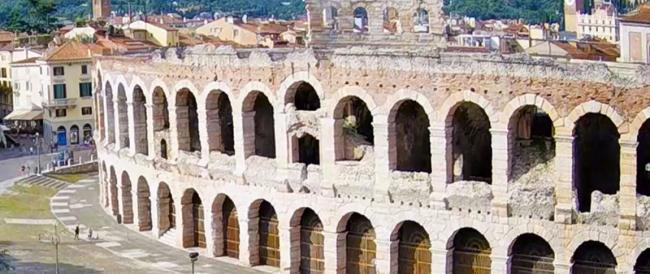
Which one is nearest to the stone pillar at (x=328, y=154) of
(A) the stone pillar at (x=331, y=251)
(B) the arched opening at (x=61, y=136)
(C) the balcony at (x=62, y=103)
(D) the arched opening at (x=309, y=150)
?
(A) the stone pillar at (x=331, y=251)

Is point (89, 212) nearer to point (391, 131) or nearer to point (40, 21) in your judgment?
point (391, 131)

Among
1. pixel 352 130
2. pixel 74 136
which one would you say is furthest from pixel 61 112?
pixel 352 130

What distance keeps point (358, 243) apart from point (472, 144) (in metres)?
7.35

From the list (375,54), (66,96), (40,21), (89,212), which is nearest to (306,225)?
(375,54)

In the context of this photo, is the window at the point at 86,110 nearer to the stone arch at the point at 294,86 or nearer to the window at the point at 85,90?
the window at the point at 85,90

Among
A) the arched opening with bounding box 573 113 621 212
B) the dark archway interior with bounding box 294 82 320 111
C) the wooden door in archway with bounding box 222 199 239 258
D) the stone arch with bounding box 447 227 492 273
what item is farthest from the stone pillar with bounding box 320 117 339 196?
the arched opening with bounding box 573 113 621 212

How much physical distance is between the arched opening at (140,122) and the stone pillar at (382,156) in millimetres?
21269

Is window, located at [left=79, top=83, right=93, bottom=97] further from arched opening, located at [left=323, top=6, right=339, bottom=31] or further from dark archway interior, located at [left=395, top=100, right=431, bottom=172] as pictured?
dark archway interior, located at [left=395, top=100, right=431, bottom=172]

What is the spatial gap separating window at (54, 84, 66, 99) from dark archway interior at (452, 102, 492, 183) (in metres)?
63.1

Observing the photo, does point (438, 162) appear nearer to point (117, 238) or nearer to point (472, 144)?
point (472, 144)

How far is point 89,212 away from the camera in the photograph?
77.2 m

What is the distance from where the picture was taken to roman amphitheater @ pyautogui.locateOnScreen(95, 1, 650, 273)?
47719 millimetres

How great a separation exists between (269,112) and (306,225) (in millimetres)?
7788

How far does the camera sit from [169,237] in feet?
219
